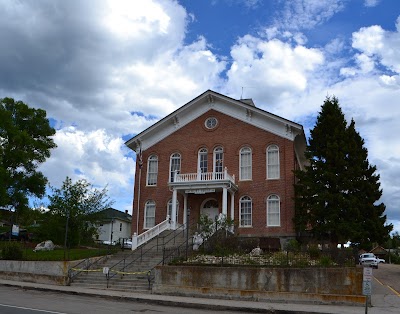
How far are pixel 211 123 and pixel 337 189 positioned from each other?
36.8ft

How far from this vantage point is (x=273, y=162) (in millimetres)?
31391

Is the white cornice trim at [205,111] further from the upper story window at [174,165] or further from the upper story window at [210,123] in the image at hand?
the upper story window at [174,165]

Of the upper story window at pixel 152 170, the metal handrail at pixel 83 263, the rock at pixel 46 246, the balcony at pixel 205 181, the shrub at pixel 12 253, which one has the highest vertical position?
the upper story window at pixel 152 170

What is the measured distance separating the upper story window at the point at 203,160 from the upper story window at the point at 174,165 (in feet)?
5.74

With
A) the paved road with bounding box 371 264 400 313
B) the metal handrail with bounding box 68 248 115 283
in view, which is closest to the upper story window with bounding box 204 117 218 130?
the metal handrail with bounding box 68 248 115 283

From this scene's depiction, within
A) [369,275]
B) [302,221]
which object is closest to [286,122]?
[302,221]

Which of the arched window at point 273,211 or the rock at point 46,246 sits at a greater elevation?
the arched window at point 273,211

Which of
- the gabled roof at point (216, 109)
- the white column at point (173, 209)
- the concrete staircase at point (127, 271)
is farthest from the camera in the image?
the gabled roof at point (216, 109)

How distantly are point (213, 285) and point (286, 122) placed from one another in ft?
49.6

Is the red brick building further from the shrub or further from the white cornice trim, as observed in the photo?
the shrub

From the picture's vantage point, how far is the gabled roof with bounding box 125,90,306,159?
1230 inches

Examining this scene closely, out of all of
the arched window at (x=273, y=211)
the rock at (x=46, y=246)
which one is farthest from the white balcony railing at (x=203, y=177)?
the rock at (x=46, y=246)

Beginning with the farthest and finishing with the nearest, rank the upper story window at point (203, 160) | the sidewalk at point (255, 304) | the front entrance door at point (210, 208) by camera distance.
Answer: the upper story window at point (203, 160) → the front entrance door at point (210, 208) → the sidewalk at point (255, 304)

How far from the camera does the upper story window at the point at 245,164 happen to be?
3191cm
